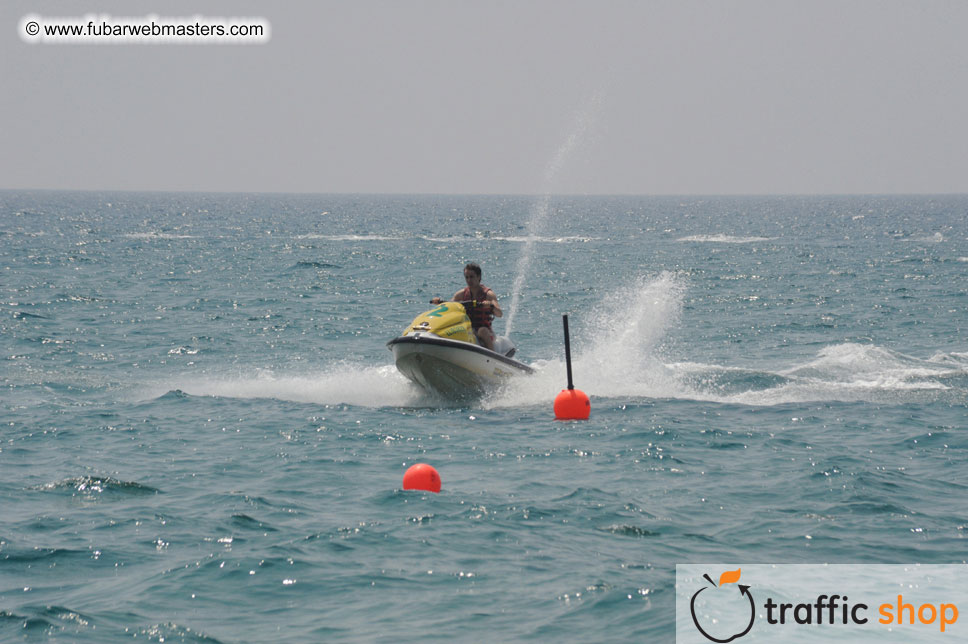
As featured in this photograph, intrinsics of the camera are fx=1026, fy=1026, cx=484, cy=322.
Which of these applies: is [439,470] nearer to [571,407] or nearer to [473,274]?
[571,407]

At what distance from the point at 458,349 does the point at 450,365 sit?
293 mm

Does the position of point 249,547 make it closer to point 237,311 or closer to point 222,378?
point 222,378

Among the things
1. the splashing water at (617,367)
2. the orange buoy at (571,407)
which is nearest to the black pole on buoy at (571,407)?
the orange buoy at (571,407)

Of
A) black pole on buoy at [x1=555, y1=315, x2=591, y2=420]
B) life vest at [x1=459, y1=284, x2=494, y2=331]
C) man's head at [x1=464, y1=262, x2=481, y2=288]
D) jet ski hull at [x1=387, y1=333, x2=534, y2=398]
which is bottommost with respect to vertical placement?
black pole on buoy at [x1=555, y1=315, x2=591, y2=420]

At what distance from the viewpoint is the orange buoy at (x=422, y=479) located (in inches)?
405

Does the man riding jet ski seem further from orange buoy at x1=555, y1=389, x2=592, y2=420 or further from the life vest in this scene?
orange buoy at x1=555, y1=389, x2=592, y2=420

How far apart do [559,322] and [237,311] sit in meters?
9.26

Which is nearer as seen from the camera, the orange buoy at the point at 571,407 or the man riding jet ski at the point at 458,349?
the orange buoy at the point at 571,407

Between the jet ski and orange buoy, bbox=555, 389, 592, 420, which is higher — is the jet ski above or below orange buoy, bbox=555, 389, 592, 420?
above

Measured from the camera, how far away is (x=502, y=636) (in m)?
6.93

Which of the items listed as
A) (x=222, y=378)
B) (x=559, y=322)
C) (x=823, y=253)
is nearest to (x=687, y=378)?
(x=222, y=378)

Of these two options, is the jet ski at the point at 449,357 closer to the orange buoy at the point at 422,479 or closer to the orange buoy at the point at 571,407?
the orange buoy at the point at 571,407

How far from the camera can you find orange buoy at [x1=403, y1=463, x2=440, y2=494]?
1028cm

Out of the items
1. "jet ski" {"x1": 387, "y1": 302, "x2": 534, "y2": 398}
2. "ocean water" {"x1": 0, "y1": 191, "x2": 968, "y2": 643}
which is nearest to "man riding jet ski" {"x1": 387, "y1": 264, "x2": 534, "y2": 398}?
"jet ski" {"x1": 387, "y1": 302, "x2": 534, "y2": 398}
